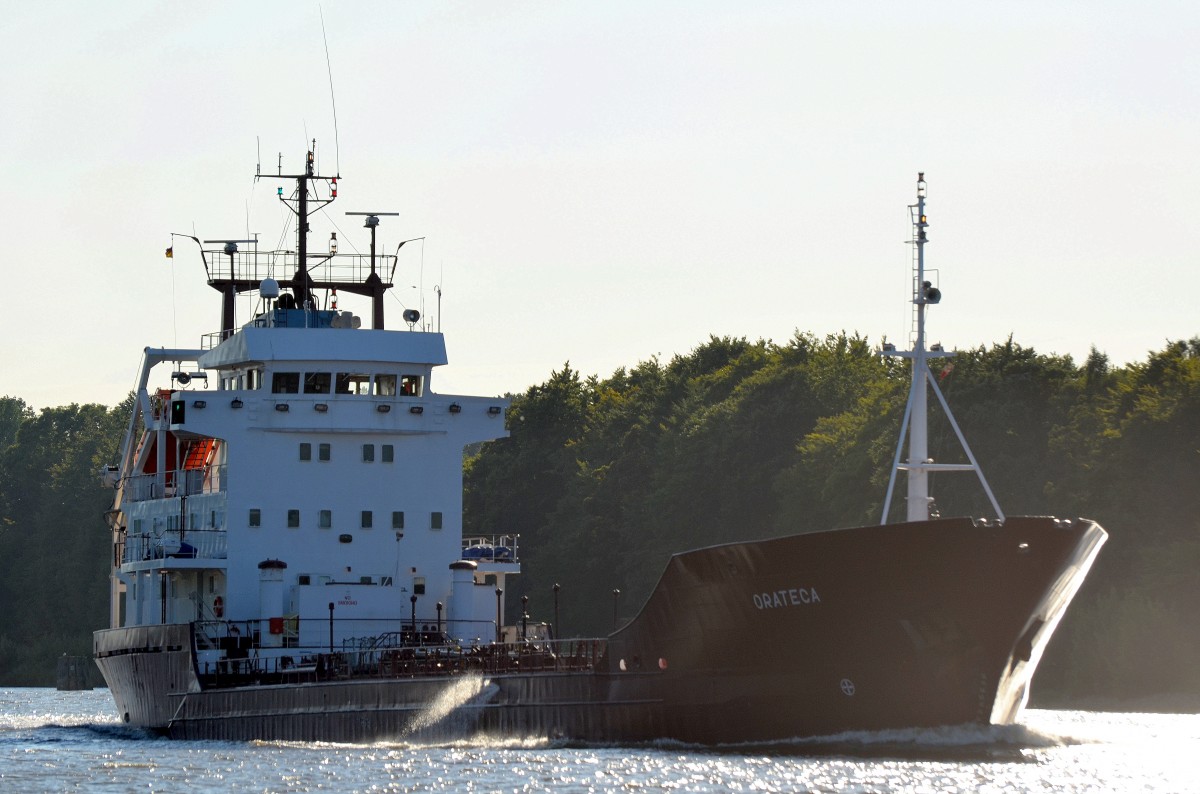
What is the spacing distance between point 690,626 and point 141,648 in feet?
51.3

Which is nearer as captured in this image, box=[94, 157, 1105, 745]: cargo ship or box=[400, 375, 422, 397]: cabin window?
box=[94, 157, 1105, 745]: cargo ship

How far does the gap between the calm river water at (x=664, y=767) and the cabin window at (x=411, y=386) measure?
8.28m

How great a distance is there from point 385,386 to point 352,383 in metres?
0.68

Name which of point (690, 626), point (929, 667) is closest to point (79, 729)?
point (690, 626)

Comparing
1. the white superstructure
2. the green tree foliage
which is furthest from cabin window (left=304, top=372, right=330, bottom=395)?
the green tree foliage

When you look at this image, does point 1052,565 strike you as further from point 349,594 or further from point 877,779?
point 349,594

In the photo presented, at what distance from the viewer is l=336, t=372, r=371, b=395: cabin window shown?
4306cm

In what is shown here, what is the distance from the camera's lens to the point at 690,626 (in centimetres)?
3312

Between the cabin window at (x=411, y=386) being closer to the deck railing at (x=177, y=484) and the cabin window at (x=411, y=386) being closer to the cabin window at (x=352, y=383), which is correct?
the cabin window at (x=352, y=383)

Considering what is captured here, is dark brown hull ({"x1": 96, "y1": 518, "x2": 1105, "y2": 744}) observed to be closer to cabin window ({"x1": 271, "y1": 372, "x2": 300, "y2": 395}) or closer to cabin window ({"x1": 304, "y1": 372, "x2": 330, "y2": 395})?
cabin window ({"x1": 304, "y1": 372, "x2": 330, "y2": 395})

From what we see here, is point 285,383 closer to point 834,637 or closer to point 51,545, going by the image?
point 834,637

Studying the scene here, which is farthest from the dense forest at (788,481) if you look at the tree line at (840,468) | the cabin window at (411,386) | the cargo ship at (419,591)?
the cabin window at (411,386)

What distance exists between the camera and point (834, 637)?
31.6 metres

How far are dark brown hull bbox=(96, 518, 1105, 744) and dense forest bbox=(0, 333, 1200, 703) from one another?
25.1 m
